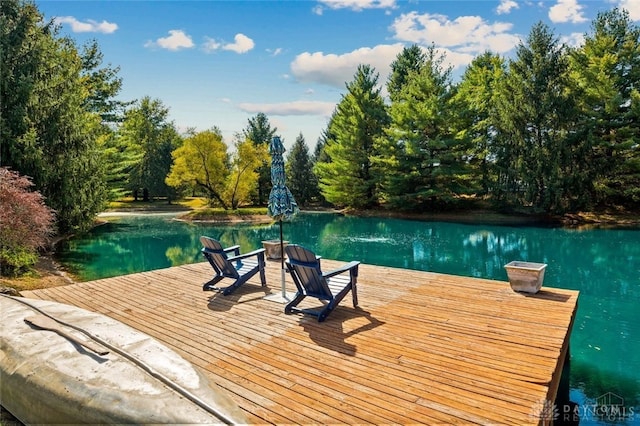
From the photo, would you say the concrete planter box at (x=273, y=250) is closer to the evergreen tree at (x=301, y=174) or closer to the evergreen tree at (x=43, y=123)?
the evergreen tree at (x=43, y=123)

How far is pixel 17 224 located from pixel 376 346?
7.91 metres

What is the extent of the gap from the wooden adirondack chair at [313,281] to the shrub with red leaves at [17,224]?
6.48 metres

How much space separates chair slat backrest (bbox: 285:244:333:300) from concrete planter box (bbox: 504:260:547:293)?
8.39ft

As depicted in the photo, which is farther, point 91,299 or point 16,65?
point 16,65

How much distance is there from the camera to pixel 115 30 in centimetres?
1115

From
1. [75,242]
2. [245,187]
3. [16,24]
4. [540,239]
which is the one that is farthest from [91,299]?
[245,187]

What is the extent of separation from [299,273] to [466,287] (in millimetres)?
2615

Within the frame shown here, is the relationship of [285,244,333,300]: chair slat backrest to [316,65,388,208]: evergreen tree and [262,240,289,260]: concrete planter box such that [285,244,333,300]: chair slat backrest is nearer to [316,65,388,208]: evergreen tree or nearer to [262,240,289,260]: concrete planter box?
[262,240,289,260]: concrete planter box

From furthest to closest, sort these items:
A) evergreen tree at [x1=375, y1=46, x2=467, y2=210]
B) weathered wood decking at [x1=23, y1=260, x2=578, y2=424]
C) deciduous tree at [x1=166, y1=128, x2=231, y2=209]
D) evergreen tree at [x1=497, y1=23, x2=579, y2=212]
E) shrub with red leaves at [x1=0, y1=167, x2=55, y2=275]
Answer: deciduous tree at [x1=166, y1=128, x2=231, y2=209] → evergreen tree at [x1=375, y1=46, x2=467, y2=210] → evergreen tree at [x1=497, y1=23, x2=579, y2=212] → shrub with red leaves at [x1=0, y1=167, x2=55, y2=275] → weathered wood decking at [x1=23, y1=260, x2=578, y2=424]

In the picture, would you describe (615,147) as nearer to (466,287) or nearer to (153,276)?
(466,287)

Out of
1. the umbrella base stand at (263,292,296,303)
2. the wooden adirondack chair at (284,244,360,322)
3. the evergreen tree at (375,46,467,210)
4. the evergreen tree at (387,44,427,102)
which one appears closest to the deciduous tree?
the evergreen tree at (375,46,467,210)

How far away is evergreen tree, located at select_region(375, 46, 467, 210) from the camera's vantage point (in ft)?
83.8

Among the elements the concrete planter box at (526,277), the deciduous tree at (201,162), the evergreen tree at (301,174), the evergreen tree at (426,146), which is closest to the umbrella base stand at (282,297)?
the concrete planter box at (526,277)

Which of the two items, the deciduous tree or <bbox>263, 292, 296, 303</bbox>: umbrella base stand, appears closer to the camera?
<bbox>263, 292, 296, 303</bbox>: umbrella base stand
